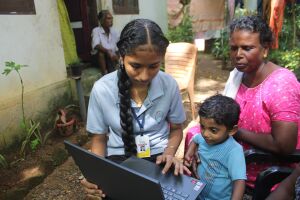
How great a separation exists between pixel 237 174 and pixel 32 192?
2.20 meters

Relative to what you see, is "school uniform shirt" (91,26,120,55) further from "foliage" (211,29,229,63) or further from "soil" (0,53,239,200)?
"foliage" (211,29,229,63)

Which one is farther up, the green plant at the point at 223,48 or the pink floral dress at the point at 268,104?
the pink floral dress at the point at 268,104

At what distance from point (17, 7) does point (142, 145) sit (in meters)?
2.82

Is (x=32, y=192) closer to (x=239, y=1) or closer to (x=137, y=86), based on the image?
(x=137, y=86)

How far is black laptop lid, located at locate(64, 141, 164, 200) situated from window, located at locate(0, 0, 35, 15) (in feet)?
9.37

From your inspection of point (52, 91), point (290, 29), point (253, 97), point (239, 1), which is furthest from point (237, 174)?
point (239, 1)

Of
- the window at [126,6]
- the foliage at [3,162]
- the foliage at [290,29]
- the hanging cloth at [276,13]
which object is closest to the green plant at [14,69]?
the foliage at [3,162]

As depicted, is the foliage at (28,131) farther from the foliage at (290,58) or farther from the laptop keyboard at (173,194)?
the foliage at (290,58)

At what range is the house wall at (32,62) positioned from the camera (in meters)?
3.47

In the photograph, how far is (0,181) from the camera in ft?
9.80

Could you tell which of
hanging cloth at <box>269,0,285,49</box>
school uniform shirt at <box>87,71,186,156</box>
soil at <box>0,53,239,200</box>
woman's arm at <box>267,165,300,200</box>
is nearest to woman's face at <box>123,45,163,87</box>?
school uniform shirt at <box>87,71,186,156</box>

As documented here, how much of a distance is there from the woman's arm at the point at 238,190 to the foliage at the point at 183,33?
772cm

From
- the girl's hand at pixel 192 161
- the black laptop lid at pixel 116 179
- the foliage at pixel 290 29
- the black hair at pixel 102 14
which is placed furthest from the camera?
the foliage at pixel 290 29

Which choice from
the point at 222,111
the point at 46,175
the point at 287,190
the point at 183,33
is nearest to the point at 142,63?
the point at 222,111
